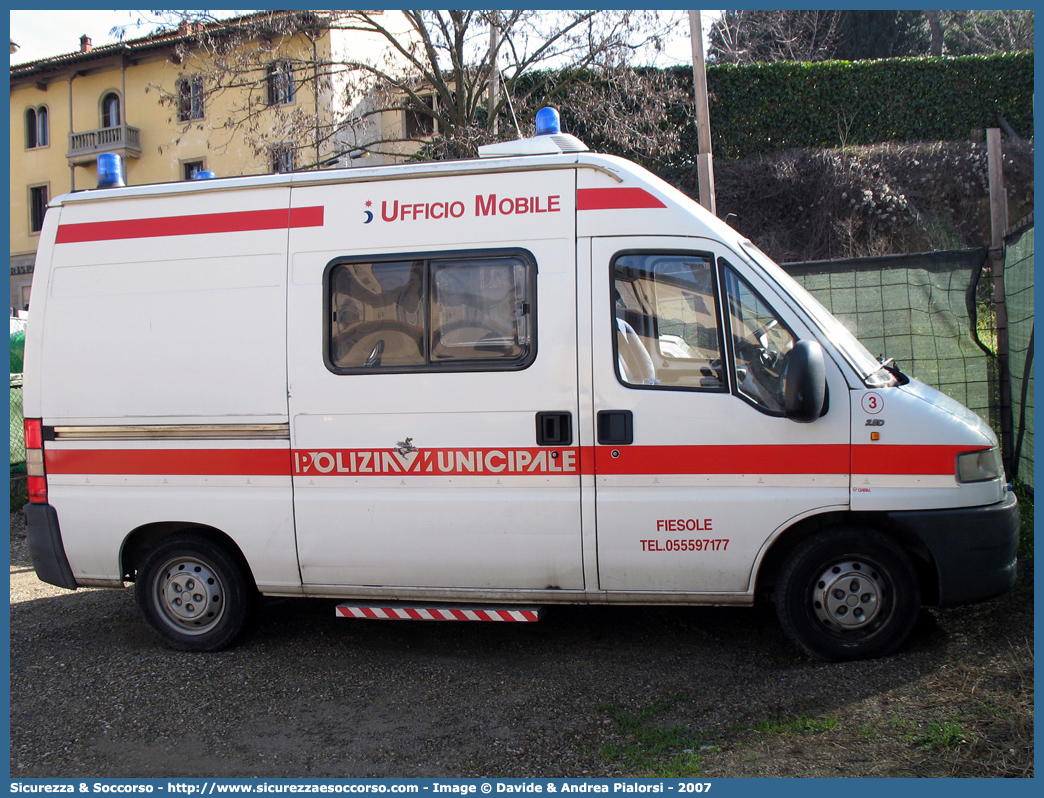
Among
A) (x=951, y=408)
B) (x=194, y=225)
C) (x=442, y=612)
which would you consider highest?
(x=194, y=225)

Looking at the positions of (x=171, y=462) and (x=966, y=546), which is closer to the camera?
(x=966, y=546)

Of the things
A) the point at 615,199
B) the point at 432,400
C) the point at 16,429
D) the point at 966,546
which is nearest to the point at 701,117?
the point at 615,199

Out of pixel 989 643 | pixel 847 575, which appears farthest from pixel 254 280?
pixel 989 643

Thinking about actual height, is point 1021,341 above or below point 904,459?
above

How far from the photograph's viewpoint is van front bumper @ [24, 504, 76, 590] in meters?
5.18

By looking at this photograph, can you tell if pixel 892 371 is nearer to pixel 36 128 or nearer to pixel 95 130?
pixel 95 130

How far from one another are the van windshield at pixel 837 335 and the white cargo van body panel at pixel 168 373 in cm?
269

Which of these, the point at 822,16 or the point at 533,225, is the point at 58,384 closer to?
the point at 533,225

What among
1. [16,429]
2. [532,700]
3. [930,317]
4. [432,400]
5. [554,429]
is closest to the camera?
[532,700]

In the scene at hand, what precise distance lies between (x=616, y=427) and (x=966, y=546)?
1855 millimetres

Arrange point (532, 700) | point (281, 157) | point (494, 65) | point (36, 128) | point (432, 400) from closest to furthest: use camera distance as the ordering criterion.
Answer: point (532, 700) < point (432, 400) < point (494, 65) < point (281, 157) < point (36, 128)

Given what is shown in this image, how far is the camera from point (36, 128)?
35.5m

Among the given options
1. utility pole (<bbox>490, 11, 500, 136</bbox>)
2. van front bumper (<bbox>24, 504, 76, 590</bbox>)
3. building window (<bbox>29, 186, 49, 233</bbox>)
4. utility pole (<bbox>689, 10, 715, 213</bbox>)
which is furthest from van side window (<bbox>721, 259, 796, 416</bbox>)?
building window (<bbox>29, 186, 49, 233</bbox>)

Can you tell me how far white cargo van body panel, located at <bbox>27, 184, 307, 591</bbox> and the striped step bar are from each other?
1.47 feet
